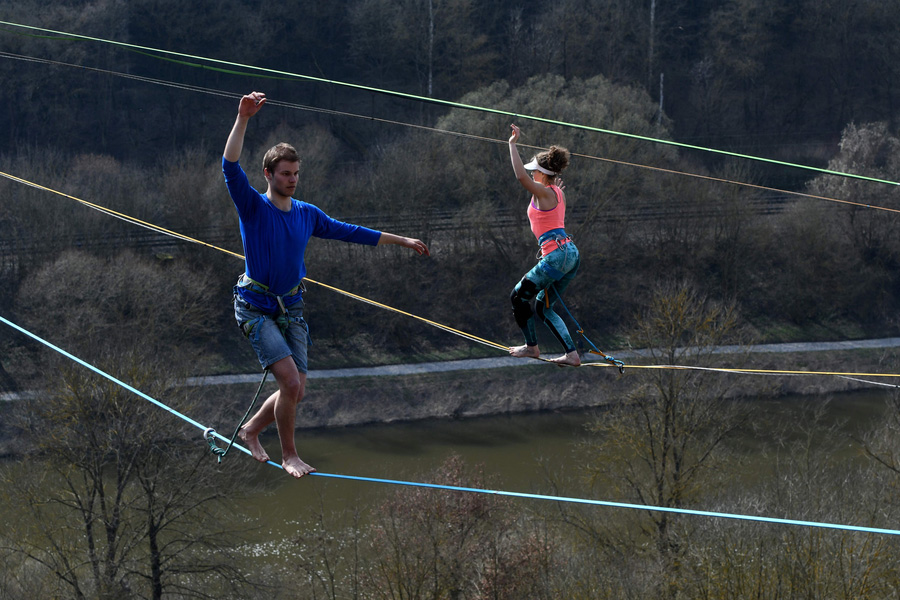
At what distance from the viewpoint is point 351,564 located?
77.6ft

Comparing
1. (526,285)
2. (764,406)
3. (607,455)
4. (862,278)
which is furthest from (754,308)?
(526,285)

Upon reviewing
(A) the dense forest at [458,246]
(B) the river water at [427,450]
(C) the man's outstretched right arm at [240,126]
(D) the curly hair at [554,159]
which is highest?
(C) the man's outstretched right arm at [240,126]

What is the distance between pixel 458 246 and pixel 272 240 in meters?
33.3

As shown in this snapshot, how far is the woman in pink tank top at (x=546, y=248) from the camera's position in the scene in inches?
316

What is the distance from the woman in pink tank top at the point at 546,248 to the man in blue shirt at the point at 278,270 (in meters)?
1.78

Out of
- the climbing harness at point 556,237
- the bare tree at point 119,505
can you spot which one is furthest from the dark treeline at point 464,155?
the climbing harness at point 556,237

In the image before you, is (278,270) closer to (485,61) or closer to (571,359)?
(571,359)

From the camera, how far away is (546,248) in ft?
28.3

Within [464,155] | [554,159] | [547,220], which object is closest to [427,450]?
[464,155]

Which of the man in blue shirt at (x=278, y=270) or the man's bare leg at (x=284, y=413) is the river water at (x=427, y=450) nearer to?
the man's bare leg at (x=284, y=413)

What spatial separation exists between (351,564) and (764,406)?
16269 millimetres

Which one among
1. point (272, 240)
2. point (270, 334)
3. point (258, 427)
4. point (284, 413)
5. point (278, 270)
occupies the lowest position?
point (258, 427)

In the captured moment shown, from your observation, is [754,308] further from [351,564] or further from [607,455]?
[351,564]

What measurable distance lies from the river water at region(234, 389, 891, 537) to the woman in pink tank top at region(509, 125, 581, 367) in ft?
55.1
